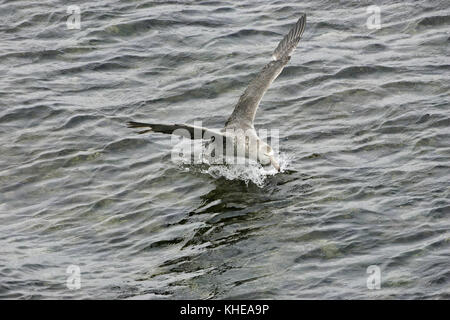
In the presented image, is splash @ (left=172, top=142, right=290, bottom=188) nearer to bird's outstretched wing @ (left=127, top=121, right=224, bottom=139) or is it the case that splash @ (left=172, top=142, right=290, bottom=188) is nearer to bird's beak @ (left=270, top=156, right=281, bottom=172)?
bird's beak @ (left=270, top=156, right=281, bottom=172)

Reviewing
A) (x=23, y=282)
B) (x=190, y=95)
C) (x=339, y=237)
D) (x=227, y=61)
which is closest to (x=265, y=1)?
(x=227, y=61)

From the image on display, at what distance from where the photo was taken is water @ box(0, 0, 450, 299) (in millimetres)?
9828

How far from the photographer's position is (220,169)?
1258cm

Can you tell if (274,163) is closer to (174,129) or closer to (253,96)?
(253,96)

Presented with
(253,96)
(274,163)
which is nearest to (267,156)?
(274,163)

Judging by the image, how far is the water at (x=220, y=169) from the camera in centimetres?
983

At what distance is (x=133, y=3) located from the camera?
17656mm

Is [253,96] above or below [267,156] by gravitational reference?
above

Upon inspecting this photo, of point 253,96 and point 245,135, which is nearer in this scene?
point 245,135

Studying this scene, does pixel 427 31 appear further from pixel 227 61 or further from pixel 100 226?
pixel 100 226

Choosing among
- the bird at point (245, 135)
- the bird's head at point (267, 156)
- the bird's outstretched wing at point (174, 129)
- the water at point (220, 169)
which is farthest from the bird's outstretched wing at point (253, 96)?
the bird's outstretched wing at point (174, 129)

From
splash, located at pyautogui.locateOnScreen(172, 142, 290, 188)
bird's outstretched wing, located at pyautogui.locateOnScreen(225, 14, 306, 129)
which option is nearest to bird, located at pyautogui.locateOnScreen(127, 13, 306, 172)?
bird's outstretched wing, located at pyautogui.locateOnScreen(225, 14, 306, 129)

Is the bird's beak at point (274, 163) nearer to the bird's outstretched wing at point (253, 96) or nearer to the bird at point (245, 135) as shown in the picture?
the bird at point (245, 135)
